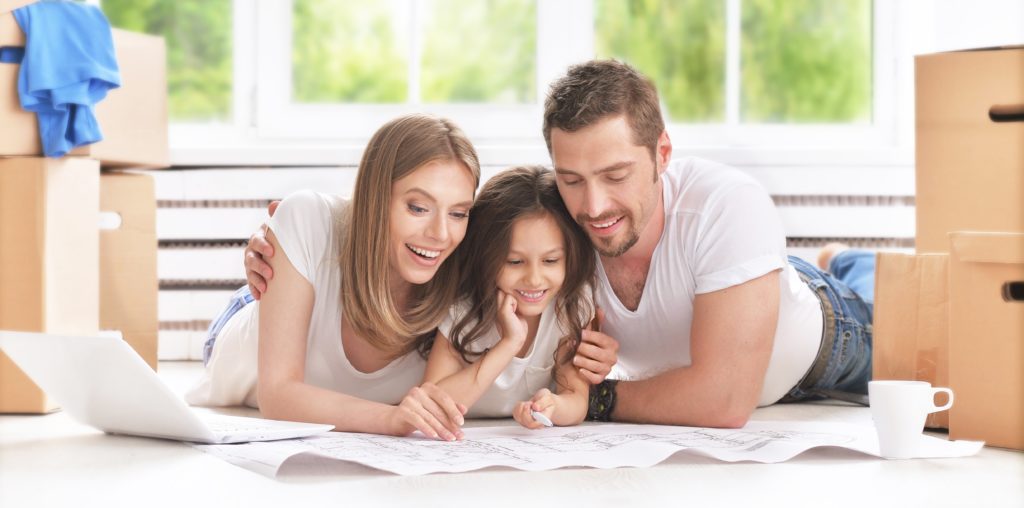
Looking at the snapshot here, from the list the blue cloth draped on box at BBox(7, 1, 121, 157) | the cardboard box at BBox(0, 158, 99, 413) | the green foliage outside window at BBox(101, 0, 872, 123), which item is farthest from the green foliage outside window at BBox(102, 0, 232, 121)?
the cardboard box at BBox(0, 158, 99, 413)

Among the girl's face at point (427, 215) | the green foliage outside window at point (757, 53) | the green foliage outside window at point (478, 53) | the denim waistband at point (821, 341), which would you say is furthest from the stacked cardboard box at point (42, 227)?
the green foliage outside window at point (757, 53)

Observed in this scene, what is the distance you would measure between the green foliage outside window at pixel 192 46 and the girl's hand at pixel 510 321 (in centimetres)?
170

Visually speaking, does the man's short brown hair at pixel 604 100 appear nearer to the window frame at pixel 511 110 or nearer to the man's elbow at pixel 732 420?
the man's elbow at pixel 732 420

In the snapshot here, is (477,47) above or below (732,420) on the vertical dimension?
above

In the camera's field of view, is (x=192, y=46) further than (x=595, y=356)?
Yes

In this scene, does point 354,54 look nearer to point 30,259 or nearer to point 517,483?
point 30,259

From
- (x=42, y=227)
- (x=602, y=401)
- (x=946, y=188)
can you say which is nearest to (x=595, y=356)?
(x=602, y=401)

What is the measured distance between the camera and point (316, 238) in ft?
5.54

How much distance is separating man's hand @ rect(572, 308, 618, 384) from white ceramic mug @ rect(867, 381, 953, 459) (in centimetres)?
45

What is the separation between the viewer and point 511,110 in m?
3.09

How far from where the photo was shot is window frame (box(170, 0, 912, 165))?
303 cm

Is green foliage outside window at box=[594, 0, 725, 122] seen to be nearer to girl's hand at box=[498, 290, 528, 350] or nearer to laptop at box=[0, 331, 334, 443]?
girl's hand at box=[498, 290, 528, 350]

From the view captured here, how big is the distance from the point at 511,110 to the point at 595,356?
1.50m

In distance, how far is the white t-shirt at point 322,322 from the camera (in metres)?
1.67
